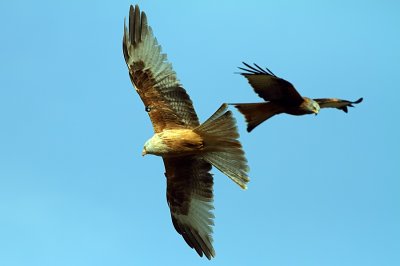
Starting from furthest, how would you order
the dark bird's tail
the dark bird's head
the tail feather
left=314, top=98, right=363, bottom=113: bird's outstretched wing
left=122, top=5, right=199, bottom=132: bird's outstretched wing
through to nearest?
left=122, top=5, right=199, bottom=132: bird's outstretched wing, left=314, top=98, right=363, bottom=113: bird's outstretched wing, the dark bird's tail, the dark bird's head, the tail feather

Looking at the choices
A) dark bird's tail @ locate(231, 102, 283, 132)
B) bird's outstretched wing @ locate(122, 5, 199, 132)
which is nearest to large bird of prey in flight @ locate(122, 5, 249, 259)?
bird's outstretched wing @ locate(122, 5, 199, 132)

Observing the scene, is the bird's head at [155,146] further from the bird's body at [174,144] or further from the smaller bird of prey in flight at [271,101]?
the smaller bird of prey in flight at [271,101]

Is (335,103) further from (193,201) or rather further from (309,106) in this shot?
(193,201)

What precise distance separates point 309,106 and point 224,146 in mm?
1046

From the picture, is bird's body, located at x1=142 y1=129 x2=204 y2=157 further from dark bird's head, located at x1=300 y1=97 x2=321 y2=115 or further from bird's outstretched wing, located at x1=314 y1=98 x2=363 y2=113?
bird's outstretched wing, located at x1=314 y1=98 x2=363 y2=113

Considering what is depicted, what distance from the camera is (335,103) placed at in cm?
933

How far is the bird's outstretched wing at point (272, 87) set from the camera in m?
8.78

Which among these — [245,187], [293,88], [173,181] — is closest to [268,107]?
[293,88]

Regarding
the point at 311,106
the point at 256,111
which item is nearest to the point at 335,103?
the point at 311,106

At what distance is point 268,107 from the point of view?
905 centimetres

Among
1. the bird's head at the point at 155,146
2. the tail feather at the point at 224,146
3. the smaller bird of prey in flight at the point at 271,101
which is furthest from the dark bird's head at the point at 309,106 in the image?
the bird's head at the point at 155,146

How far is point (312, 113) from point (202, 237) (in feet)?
7.21

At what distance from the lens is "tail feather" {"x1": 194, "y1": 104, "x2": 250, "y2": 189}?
345 inches

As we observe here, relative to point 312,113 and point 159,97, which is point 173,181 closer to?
point 159,97
